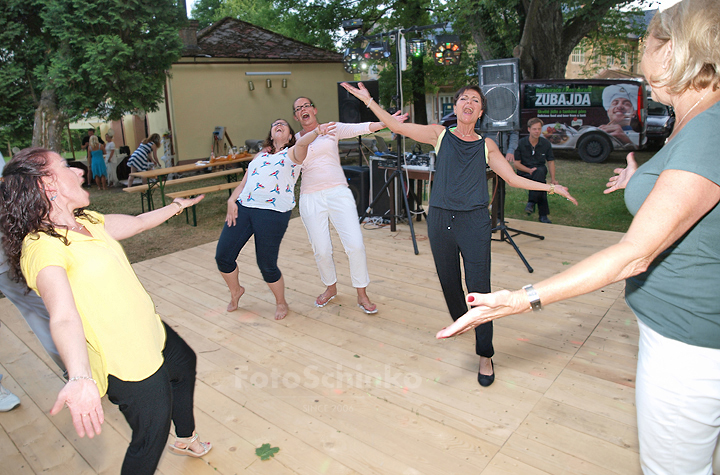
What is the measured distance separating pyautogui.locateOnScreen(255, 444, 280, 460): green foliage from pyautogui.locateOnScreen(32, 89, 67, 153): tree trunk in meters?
8.42

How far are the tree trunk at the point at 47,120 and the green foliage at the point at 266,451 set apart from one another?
8420 millimetres

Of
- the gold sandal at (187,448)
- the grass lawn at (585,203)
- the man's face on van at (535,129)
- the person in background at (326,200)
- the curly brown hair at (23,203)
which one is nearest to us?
the curly brown hair at (23,203)

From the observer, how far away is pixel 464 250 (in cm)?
278

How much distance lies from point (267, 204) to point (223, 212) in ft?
16.7

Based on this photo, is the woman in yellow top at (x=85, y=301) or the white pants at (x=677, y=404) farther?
the woman in yellow top at (x=85, y=301)

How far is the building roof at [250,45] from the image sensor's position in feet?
48.2

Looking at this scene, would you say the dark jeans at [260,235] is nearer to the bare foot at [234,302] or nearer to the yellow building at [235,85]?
the bare foot at [234,302]

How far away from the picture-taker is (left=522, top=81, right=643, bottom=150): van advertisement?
1174 centimetres

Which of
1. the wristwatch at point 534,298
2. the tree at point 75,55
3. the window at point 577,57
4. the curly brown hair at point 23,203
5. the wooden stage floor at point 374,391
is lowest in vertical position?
the wooden stage floor at point 374,391

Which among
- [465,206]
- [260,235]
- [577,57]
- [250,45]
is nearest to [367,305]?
[260,235]

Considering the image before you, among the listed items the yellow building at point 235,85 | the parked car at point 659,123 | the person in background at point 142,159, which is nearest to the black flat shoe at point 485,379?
the person in background at point 142,159

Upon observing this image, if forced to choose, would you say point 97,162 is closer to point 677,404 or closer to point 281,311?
point 281,311

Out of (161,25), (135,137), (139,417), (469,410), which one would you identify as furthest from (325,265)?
(135,137)

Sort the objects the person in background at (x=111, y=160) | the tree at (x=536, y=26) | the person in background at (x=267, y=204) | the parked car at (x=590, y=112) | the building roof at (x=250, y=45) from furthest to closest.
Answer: the building roof at (x=250, y=45) < the tree at (x=536, y=26) < the parked car at (x=590, y=112) < the person in background at (x=111, y=160) < the person in background at (x=267, y=204)
